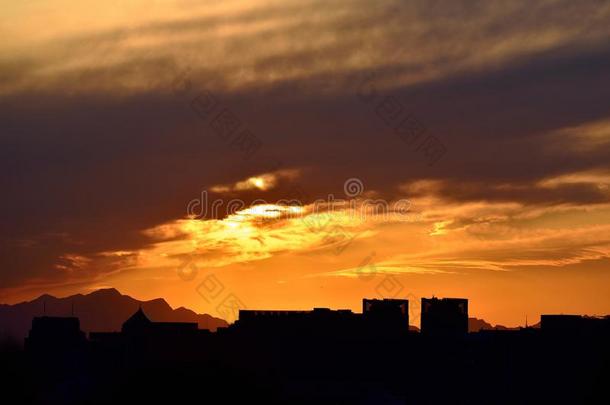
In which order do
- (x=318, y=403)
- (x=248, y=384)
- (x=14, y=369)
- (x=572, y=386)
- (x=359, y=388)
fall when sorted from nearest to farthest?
(x=248, y=384) < (x=14, y=369) < (x=318, y=403) < (x=359, y=388) < (x=572, y=386)

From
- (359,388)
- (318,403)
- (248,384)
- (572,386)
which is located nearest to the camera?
(248,384)

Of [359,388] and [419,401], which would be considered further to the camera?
[419,401]

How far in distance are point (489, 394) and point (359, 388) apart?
1439 inches

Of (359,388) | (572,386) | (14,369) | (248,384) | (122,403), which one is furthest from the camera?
(572,386)

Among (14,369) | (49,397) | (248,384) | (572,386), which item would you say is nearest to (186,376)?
(248,384)

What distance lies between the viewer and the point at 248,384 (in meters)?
101

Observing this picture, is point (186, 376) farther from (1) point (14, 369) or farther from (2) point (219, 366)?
(1) point (14, 369)

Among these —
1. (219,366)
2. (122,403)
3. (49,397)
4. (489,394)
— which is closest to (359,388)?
(489,394)

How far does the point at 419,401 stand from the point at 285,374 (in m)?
23.7

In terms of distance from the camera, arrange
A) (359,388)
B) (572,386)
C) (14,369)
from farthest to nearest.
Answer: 1. (572,386)
2. (359,388)
3. (14,369)

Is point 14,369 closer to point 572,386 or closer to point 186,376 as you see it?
point 186,376

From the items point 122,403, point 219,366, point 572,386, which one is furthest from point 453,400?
point 122,403

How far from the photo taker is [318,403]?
14338 cm

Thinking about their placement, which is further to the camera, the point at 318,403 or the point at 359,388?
the point at 359,388
